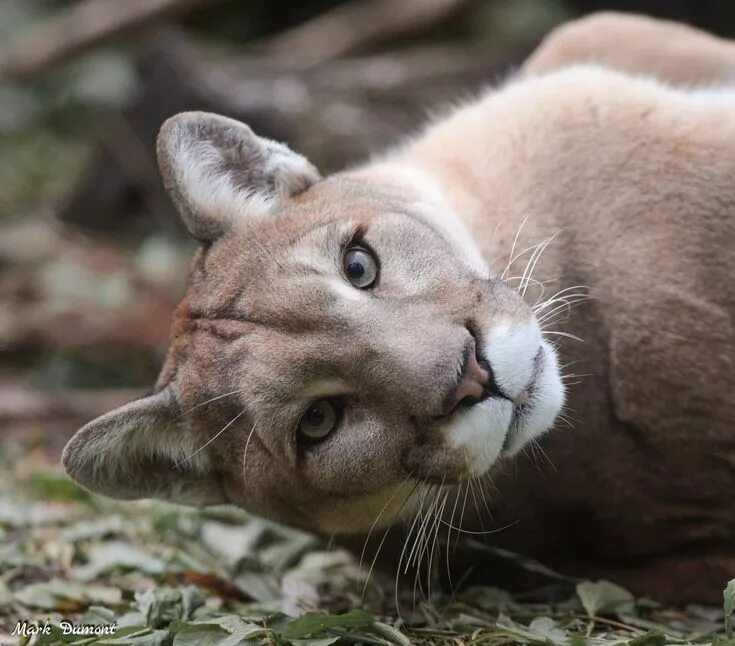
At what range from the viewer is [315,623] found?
12.0ft

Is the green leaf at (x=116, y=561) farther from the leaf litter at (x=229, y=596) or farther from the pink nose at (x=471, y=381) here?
the pink nose at (x=471, y=381)

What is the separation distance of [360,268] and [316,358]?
43 cm

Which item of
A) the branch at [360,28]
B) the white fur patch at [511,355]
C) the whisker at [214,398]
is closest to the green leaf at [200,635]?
the whisker at [214,398]

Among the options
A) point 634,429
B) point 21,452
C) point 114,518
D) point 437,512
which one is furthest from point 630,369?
point 21,452

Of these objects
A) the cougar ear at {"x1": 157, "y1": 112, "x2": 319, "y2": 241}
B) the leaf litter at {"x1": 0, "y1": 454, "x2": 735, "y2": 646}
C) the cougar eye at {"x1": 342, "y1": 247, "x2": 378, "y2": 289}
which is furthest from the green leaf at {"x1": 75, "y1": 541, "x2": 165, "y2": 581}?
the cougar eye at {"x1": 342, "y1": 247, "x2": 378, "y2": 289}

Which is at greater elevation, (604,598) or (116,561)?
(604,598)

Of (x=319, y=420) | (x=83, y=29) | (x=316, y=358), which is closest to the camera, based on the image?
(x=316, y=358)

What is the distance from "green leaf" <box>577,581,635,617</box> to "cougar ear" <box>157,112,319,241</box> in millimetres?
1986

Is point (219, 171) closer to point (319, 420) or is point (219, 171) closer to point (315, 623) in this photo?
point (319, 420)

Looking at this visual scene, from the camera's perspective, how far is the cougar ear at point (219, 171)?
4.35 meters

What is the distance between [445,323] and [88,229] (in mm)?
7552

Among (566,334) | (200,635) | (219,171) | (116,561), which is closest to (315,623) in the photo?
(200,635)

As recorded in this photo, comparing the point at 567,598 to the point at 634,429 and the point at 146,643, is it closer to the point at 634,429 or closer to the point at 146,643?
the point at 634,429

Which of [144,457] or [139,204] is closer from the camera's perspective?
[144,457]
